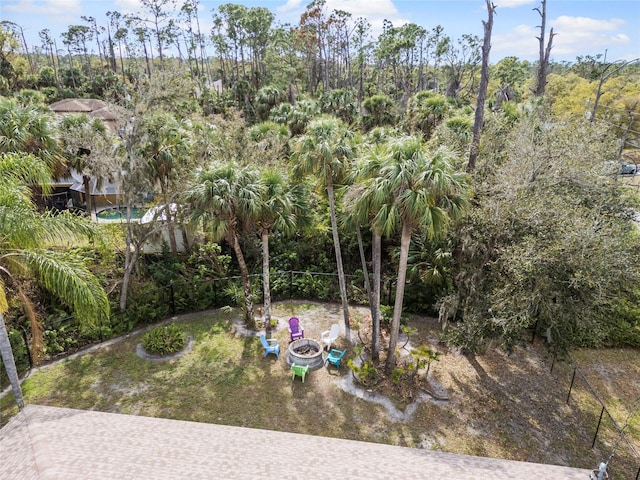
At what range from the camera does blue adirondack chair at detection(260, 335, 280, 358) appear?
11.6 metres

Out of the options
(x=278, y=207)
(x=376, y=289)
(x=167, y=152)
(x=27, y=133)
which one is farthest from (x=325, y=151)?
(x=27, y=133)

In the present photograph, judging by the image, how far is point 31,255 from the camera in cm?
780

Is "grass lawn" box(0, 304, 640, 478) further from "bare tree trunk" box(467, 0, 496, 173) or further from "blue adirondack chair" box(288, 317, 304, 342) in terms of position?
"bare tree trunk" box(467, 0, 496, 173)

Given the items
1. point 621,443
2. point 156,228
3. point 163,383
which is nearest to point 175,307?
point 156,228

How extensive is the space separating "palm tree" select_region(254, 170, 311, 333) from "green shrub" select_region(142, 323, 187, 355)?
2.72m

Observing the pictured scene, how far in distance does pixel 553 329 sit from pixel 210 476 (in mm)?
8056

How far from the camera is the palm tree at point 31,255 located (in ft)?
25.0

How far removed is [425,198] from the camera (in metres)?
8.33

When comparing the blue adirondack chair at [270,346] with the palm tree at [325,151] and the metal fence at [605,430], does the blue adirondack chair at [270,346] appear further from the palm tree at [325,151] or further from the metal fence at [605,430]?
the metal fence at [605,430]

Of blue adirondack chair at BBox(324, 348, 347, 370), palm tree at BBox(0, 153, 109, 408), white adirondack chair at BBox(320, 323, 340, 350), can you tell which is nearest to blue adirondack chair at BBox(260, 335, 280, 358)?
white adirondack chair at BBox(320, 323, 340, 350)

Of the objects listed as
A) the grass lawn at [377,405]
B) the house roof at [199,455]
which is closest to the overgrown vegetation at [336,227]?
the grass lawn at [377,405]

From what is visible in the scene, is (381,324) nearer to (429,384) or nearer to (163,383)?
(429,384)

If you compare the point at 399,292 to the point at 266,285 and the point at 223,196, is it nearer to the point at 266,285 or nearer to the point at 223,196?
the point at 266,285

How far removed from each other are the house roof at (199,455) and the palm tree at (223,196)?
5239 millimetres
